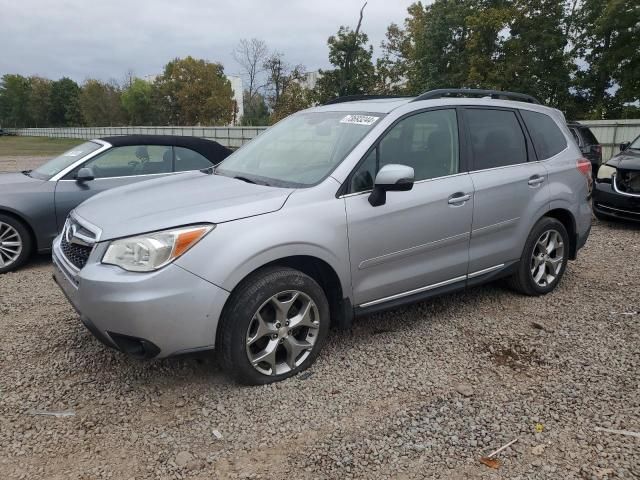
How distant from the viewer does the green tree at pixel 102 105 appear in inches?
2734

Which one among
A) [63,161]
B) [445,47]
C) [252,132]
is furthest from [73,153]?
[445,47]

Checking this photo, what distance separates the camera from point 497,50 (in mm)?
26844

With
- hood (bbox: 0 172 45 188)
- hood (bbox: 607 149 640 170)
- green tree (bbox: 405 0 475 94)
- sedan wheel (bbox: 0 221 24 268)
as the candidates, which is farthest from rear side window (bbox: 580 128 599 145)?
green tree (bbox: 405 0 475 94)

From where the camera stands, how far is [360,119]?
376 centimetres

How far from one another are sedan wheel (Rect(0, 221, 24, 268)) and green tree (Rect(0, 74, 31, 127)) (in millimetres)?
108487

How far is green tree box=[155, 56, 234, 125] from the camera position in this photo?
5006 cm

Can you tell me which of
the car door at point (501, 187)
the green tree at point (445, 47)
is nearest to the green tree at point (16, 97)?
the green tree at point (445, 47)

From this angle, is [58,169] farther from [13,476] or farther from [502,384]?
[502,384]

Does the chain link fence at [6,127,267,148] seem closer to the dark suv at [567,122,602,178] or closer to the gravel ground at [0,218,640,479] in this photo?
the dark suv at [567,122,602,178]

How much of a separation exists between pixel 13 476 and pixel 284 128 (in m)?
3.06

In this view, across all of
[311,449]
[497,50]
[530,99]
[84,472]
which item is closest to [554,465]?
[311,449]

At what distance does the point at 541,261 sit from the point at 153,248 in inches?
141

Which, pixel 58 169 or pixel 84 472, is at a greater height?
pixel 58 169

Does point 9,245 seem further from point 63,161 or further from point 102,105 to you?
point 102,105
